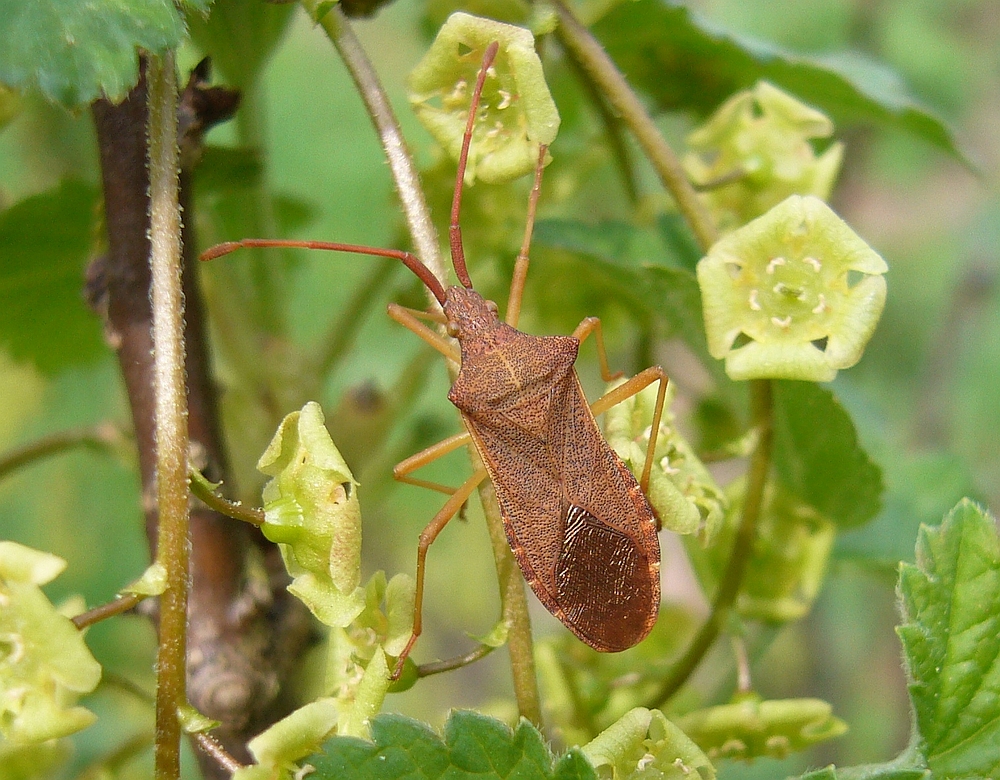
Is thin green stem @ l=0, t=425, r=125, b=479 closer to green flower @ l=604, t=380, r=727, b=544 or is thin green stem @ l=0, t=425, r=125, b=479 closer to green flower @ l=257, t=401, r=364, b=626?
green flower @ l=257, t=401, r=364, b=626

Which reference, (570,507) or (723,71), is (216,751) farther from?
(723,71)

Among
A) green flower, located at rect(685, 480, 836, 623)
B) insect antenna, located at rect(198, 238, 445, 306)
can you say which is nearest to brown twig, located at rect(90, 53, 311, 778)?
insect antenna, located at rect(198, 238, 445, 306)

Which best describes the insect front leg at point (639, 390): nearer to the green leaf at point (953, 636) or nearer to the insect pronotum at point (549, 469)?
the insect pronotum at point (549, 469)

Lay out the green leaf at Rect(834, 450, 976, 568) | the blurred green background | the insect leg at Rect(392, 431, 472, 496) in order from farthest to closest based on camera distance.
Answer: the blurred green background → the green leaf at Rect(834, 450, 976, 568) → the insect leg at Rect(392, 431, 472, 496)

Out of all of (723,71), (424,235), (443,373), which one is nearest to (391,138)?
(424,235)

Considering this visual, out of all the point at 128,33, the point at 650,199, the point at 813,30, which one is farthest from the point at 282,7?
the point at 813,30

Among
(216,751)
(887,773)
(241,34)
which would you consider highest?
(241,34)

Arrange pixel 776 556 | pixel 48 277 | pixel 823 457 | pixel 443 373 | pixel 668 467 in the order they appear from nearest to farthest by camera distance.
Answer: pixel 668 467
pixel 823 457
pixel 776 556
pixel 48 277
pixel 443 373
